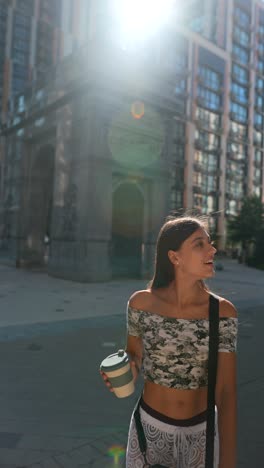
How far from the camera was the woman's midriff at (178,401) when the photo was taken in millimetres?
1782

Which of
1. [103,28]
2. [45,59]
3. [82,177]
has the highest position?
[45,59]

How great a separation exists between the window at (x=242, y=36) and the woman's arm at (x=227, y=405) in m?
72.1

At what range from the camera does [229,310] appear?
1.80m

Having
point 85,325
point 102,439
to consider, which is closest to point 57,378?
point 102,439

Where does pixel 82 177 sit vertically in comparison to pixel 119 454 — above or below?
above

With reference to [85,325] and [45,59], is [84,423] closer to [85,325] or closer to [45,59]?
[85,325]

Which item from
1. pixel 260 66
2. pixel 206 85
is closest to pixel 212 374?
pixel 206 85

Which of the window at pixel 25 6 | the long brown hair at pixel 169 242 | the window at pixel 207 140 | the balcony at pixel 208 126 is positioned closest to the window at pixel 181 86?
the balcony at pixel 208 126

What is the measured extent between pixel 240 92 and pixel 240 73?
137 inches

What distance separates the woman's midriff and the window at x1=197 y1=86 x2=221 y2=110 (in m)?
59.5

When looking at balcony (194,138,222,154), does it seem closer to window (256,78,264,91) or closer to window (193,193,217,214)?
window (193,193,217,214)

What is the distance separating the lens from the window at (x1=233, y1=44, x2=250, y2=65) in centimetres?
6298

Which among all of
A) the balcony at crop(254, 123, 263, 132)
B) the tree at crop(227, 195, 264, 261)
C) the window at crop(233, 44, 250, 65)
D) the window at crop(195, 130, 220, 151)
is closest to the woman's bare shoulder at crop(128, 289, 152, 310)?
the tree at crop(227, 195, 264, 261)

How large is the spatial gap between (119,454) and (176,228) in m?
2.53
